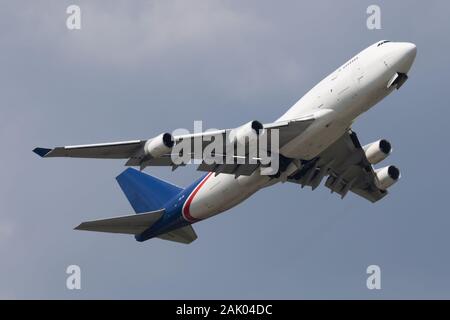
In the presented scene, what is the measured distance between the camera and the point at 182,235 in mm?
58125

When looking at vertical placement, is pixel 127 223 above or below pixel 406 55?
below

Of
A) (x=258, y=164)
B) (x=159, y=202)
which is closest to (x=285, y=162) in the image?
(x=258, y=164)

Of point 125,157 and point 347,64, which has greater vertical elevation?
point 347,64

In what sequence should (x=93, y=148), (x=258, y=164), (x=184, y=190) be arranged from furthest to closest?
(x=184, y=190)
(x=258, y=164)
(x=93, y=148)

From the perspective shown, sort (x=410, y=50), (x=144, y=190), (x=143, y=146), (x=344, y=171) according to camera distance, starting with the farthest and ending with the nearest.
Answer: (x=144, y=190)
(x=344, y=171)
(x=143, y=146)
(x=410, y=50)

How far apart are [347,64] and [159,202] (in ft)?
45.9

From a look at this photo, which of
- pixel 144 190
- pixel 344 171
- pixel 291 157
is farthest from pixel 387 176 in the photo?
pixel 144 190

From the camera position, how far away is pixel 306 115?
162 feet

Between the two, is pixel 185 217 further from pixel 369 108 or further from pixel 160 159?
pixel 369 108

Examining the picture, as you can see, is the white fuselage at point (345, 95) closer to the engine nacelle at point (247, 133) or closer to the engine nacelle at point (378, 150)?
the engine nacelle at point (247, 133)

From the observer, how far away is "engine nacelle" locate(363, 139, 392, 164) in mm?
54406

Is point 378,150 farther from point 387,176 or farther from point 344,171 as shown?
point 387,176

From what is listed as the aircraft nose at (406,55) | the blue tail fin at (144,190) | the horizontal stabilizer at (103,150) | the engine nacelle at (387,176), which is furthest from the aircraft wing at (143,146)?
the engine nacelle at (387,176)

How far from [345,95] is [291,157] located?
4727 millimetres
